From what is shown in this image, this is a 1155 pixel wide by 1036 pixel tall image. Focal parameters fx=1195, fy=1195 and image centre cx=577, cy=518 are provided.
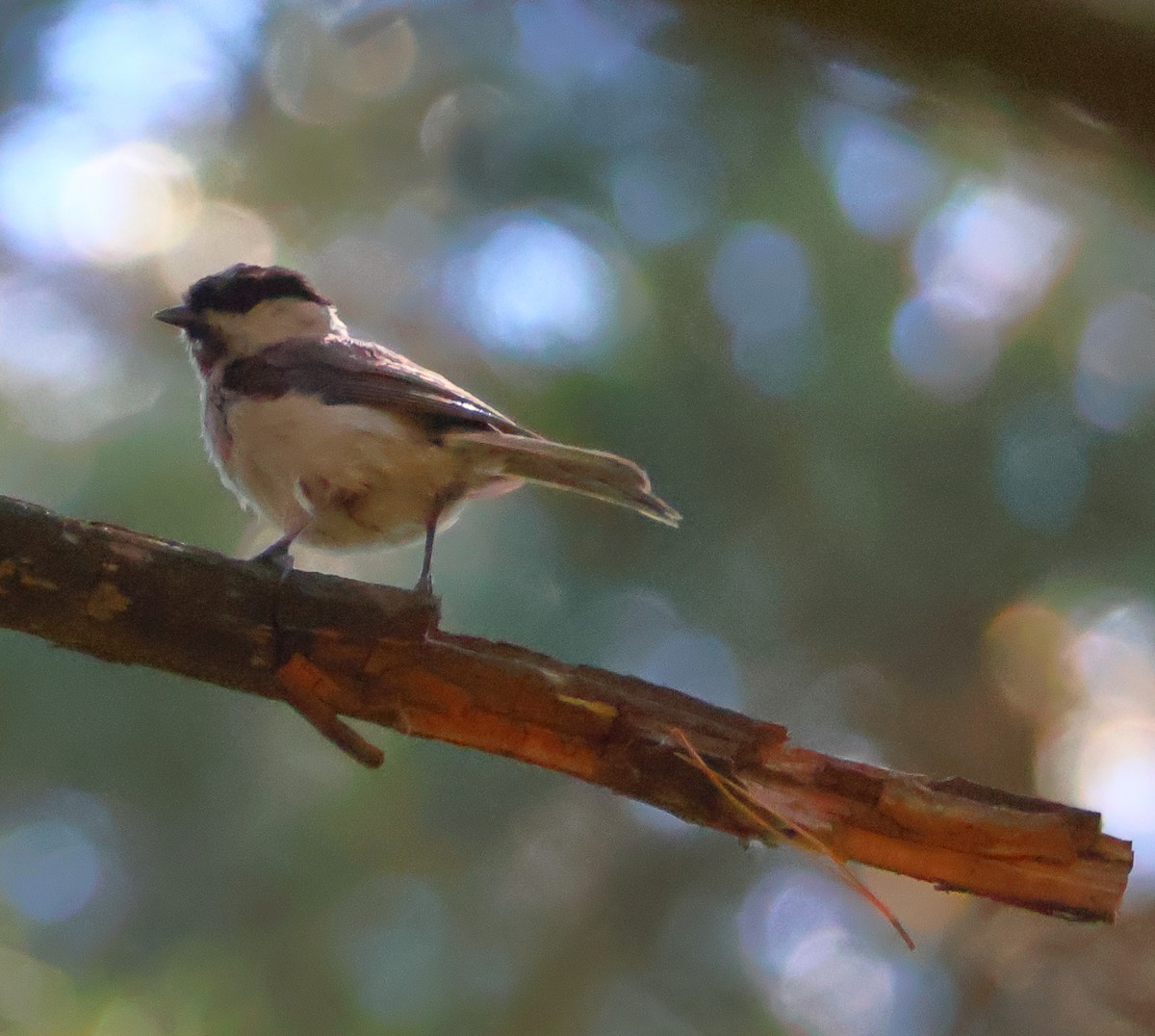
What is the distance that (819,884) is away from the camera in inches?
128

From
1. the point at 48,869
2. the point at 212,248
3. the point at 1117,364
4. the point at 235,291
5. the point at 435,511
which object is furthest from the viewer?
the point at 1117,364

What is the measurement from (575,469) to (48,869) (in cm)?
159

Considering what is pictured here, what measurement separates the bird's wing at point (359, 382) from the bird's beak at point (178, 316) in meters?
0.26

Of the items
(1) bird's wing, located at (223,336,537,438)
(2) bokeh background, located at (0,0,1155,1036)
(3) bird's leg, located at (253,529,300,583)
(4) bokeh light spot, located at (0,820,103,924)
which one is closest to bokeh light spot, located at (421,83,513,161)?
(2) bokeh background, located at (0,0,1155,1036)

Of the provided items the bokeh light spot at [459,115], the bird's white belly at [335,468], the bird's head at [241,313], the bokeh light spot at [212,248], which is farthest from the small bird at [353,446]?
the bokeh light spot at [459,115]

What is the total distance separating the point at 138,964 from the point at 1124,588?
8.57ft

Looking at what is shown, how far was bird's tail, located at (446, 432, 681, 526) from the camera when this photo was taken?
2024 millimetres

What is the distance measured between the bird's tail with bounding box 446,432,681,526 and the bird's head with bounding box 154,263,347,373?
2.55 ft

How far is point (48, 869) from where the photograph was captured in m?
2.69

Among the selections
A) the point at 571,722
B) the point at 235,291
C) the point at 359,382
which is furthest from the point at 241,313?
the point at 571,722

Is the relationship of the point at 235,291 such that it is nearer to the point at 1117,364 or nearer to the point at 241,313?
the point at 241,313

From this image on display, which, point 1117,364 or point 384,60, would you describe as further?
point 384,60

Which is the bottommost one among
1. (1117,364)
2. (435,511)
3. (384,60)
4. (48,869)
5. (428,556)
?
(48,869)

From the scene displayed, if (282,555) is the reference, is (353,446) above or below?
above
